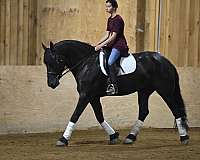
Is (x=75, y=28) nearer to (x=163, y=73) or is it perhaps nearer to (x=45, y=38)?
(x=45, y=38)

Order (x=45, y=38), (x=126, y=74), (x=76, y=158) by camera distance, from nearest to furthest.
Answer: (x=76, y=158)
(x=126, y=74)
(x=45, y=38)

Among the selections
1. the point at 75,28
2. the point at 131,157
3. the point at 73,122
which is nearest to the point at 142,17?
the point at 75,28

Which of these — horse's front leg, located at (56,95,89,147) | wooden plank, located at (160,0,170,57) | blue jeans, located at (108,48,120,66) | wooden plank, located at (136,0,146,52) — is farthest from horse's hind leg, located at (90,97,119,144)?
wooden plank, located at (160,0,170,57)

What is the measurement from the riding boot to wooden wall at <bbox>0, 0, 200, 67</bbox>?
2575mm

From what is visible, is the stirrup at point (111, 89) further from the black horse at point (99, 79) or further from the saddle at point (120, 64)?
the saddle at point (120, 64)

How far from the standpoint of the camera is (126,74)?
9406mm

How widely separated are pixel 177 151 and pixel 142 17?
455cm

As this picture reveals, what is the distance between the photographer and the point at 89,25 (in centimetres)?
1205

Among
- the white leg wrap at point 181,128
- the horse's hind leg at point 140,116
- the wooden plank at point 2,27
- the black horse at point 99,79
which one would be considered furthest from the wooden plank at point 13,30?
the white leg wrap at point 181,128

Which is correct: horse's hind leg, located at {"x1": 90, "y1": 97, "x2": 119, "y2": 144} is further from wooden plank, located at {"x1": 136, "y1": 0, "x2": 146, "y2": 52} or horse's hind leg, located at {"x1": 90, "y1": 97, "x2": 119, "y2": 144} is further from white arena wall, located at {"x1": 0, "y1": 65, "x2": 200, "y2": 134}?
wooden plank, located at {"x1": 136, "y1": 0, "x2": 146, "y2": 52}

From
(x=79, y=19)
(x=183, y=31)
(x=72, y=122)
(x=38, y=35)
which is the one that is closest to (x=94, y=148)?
(x=72, y=122)

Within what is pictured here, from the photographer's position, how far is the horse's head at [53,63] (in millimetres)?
9117

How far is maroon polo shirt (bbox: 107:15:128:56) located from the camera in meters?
9.10

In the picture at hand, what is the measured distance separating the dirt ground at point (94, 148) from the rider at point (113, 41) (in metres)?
1.04
